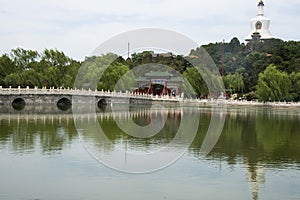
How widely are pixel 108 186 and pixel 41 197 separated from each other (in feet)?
5.26

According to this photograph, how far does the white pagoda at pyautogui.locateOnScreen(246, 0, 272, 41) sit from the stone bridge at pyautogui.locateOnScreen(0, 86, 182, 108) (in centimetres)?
3249

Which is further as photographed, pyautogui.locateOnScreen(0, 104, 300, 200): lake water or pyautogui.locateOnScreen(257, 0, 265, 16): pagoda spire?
pyautogui.locateOnScreen(257, 0, 265, 16): pagoda spire

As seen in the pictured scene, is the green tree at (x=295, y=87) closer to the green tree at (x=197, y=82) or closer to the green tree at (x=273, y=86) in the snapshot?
the green tree at (x=273, y=86)

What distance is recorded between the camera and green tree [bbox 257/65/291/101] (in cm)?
4641

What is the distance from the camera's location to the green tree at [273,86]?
46.4 m

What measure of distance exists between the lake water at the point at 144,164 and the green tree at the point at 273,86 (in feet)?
82.2

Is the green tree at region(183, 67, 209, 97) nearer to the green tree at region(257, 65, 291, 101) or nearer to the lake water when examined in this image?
the green tree at region(257, 65, 291, 101)

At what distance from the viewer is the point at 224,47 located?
67.5 m

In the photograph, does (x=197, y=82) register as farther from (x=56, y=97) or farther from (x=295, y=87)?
(x=56, y=97)

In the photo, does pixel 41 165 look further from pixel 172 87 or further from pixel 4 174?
pixel 172 87

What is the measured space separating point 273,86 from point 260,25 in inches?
1155

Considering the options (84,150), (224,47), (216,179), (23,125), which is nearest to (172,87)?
(224,47)

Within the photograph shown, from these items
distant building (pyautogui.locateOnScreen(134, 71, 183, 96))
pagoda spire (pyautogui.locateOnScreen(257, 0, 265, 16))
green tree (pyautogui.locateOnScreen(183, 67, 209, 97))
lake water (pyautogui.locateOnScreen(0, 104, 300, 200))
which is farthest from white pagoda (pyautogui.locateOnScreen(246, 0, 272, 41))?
lake water (pyautogui.locateOnScreen(0, 104, 300, 200))

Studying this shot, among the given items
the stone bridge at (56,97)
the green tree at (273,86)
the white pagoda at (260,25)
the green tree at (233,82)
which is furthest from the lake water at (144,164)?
the white pagoda at (260,25)
